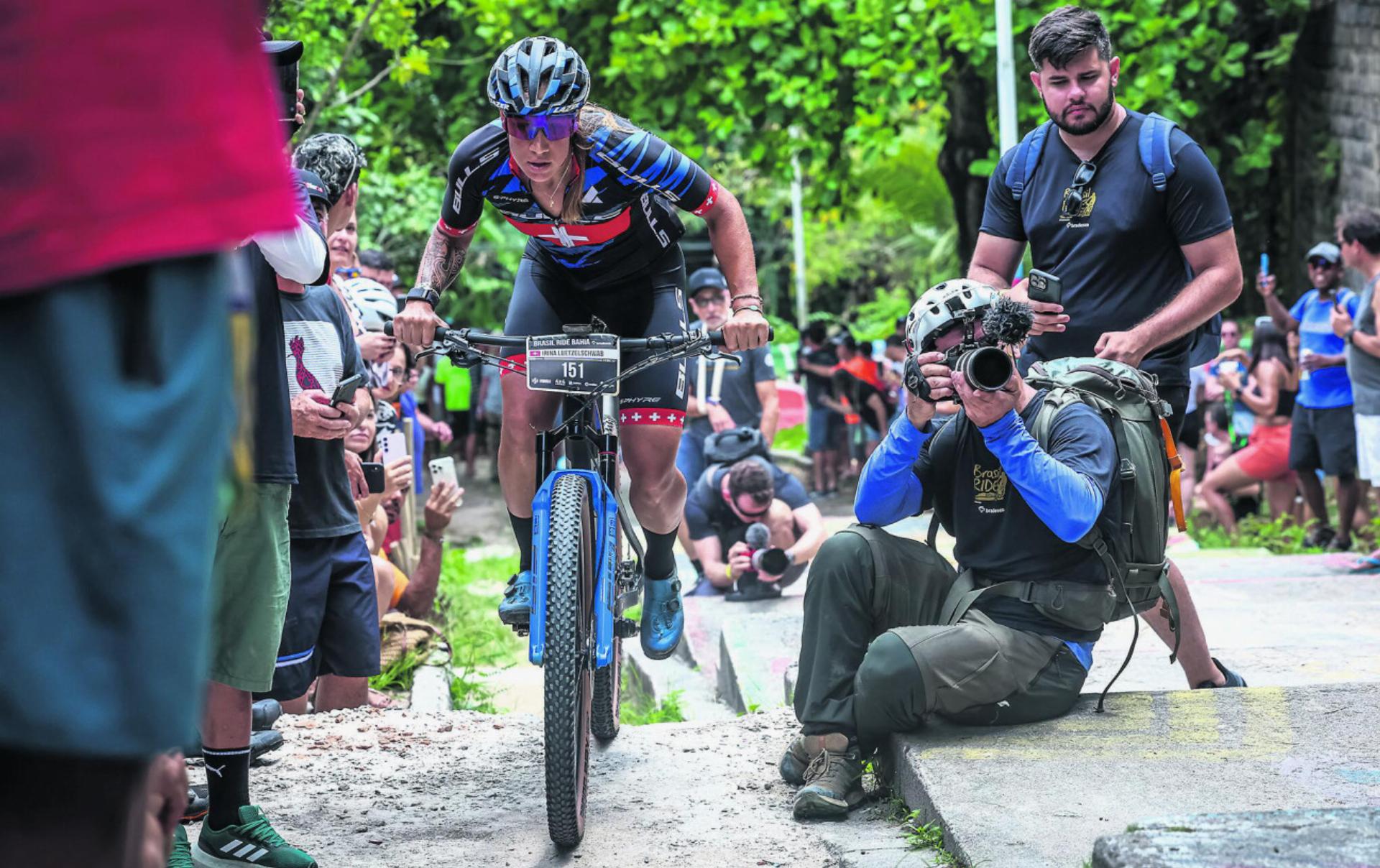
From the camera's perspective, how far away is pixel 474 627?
868cm

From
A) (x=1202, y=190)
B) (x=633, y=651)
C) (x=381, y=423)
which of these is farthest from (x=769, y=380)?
(x=1202, y=190)

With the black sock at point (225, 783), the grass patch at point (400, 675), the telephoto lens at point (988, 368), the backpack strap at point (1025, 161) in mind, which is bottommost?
the grass patch at point (400, 675)

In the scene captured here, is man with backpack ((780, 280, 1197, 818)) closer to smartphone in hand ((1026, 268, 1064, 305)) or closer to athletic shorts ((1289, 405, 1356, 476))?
smartphone in hand ((1026, 268, 1064, 305))

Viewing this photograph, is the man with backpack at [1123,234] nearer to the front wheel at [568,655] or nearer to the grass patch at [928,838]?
the grass patch at [928,838]

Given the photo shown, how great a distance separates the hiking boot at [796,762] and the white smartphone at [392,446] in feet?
10.7

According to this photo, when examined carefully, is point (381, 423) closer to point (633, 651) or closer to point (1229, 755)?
point (633, 651)

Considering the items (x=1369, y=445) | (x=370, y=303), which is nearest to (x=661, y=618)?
(x=370, y=303)

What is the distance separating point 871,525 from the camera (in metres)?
4.16

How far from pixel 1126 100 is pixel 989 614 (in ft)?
31.5

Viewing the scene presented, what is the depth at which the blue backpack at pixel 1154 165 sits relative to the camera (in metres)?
4.46

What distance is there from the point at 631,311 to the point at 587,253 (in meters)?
0.30

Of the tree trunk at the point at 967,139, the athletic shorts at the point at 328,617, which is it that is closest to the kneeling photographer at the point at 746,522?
the athletic shorts at the point at 328,617

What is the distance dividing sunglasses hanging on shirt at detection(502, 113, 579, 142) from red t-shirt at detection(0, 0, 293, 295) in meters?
2.74

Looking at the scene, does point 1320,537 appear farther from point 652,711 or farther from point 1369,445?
point 652,711
